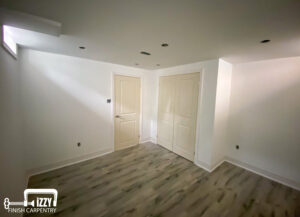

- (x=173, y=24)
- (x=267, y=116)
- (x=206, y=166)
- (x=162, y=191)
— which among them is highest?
(x=173, y=24)

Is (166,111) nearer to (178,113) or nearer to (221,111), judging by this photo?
(178,113)

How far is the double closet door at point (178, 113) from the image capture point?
3030mm

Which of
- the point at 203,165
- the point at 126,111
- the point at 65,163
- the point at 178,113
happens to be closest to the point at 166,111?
the point at 178,113

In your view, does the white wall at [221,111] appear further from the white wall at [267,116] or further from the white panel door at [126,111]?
the white panel door at [126,111]

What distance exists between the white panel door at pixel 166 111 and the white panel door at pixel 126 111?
2.25 feet

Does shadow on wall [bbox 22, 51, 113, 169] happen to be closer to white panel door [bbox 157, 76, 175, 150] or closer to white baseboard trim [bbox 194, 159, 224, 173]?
white panel door [bbox 157, 76, 175, 150]

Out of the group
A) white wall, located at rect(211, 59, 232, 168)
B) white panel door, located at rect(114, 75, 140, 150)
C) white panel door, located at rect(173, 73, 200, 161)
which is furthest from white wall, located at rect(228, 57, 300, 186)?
white panel door, located at rect(114, 75, 140, 150)

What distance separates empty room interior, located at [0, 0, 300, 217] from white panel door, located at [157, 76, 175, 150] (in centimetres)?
4

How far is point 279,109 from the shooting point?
96.1 inches

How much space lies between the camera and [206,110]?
9.01ft

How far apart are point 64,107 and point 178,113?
8.72ft

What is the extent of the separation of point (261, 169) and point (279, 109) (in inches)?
50.9

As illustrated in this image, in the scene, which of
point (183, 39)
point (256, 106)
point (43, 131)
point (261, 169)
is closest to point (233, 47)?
point (183, 39)

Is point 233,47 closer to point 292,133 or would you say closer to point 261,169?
point 292,133
